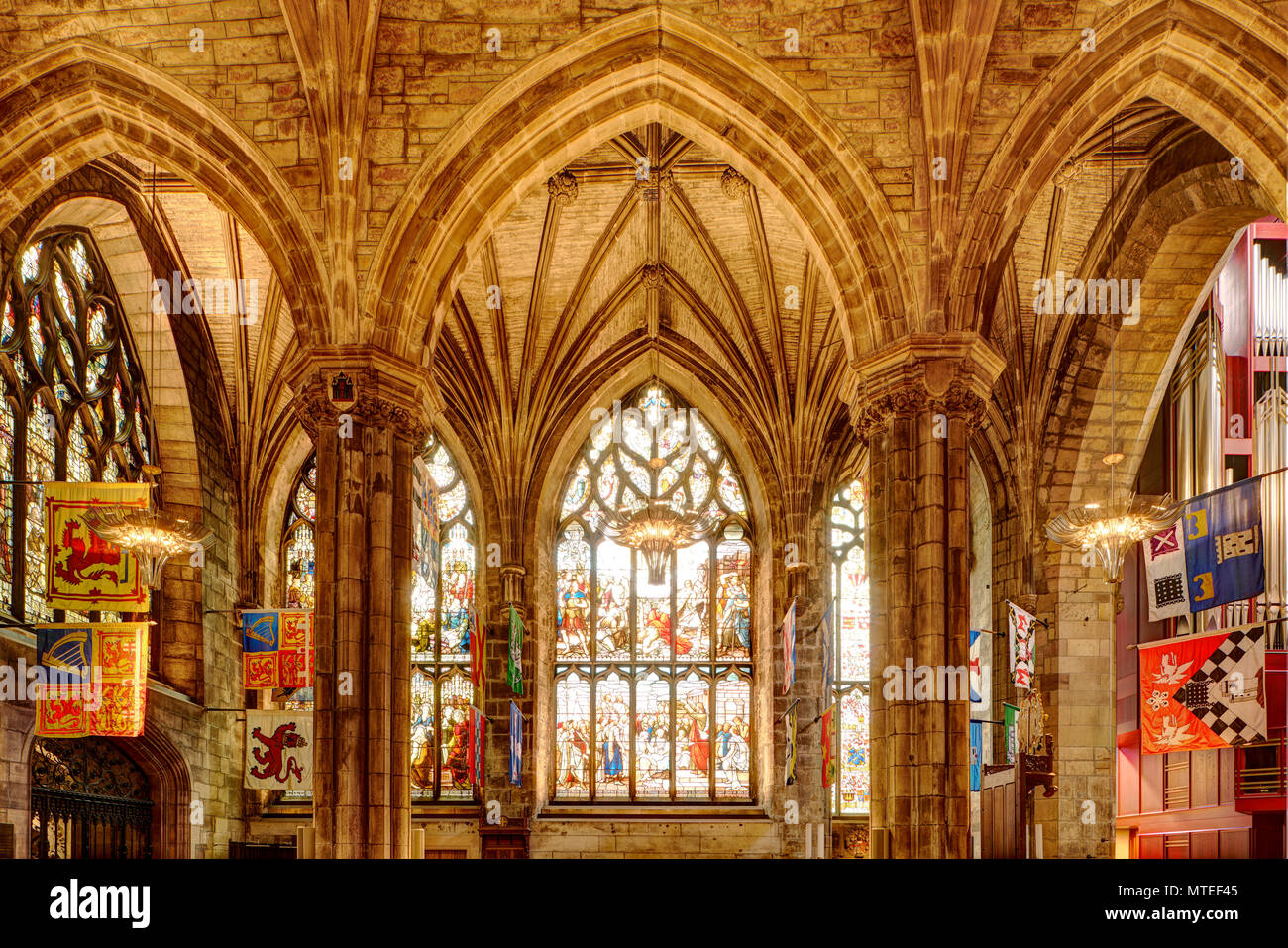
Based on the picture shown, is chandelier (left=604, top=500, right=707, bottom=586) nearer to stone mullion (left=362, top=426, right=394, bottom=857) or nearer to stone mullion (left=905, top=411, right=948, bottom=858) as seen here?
stone mullion (left=362, top=426, right=394, bottom=857)

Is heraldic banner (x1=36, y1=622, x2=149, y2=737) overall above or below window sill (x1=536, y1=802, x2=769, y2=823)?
above

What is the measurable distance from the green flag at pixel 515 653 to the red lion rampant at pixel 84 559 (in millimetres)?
6438

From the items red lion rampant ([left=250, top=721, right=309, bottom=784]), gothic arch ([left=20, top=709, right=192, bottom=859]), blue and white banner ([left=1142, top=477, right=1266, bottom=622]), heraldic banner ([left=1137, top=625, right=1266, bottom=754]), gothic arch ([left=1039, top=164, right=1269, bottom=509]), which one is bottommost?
gothic arch ([left=20, top=709, right=192, bottom=859])

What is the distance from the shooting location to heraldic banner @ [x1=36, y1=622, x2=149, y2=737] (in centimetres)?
1394

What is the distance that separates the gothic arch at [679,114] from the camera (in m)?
12.9

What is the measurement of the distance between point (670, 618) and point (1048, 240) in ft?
26.4

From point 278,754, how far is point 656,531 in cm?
537

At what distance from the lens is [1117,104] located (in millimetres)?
12883

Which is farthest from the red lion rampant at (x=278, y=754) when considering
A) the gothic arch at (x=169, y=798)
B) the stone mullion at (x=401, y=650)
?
the stone mullion at (x=401, y=650)

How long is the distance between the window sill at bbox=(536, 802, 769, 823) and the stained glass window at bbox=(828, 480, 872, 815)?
1569mm

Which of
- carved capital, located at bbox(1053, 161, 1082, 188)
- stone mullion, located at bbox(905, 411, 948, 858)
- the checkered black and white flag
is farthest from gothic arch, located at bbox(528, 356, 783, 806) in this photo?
stone mullion, located at bbox(905, 411, 948, 858)

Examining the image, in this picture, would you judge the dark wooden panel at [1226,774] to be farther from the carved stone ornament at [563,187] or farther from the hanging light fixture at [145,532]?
the hanging light fixture at [145,532]

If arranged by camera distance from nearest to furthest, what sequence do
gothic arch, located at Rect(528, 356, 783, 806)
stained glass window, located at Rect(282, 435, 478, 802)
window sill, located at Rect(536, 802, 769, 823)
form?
window sill, located at Rect(536, 802, 769, 823) < gothic arch, located at Rect(528, 356, 783, 806) < stained glass window, located at Rect(282, 435, 478, 802)
